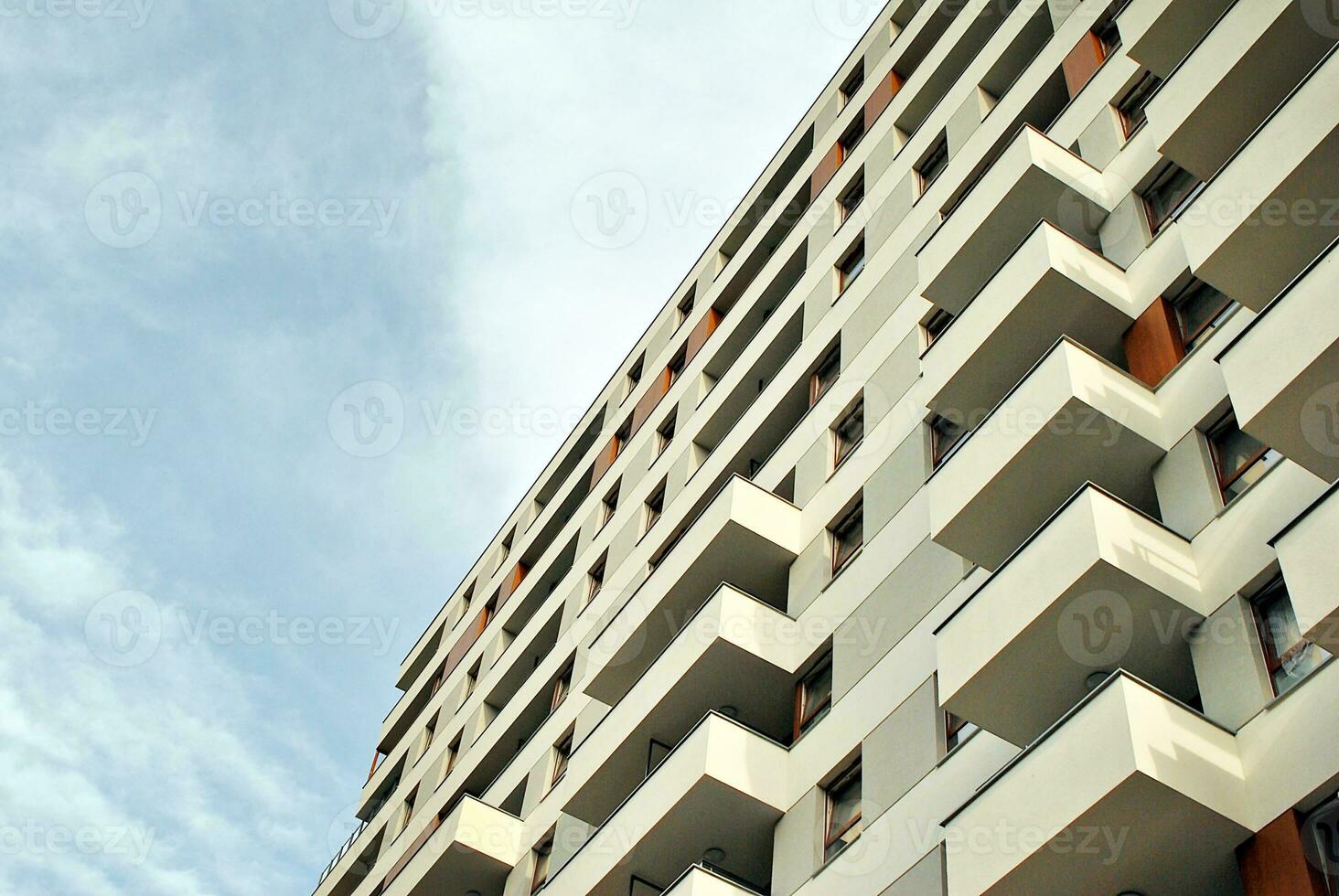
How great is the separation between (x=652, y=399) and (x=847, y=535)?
584 inches

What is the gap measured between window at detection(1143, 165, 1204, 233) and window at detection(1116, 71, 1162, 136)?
2.03 m

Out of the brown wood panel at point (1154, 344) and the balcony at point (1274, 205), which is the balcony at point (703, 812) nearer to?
the brown wood panel at point (1154, 344)

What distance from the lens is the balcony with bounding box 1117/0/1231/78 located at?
19.6 m

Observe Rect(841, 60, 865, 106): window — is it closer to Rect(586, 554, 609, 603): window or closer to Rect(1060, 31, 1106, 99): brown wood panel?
Rect(1060, 31, 1106, 99): brown wood panel

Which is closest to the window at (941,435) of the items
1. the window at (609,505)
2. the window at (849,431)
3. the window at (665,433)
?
the window at (849,431)

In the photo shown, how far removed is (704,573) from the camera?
23078 mm

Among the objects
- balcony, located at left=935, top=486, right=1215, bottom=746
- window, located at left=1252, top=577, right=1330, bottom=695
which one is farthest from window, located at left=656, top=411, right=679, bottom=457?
window, located at left=1252, top=577, right=1330, bottom=695

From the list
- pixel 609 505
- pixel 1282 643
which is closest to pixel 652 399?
pixel 609 505

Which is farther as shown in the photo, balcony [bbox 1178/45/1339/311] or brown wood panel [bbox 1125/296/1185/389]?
brown wood panel [bbox 1125/296/1185/389]

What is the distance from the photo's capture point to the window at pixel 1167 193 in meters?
18.6

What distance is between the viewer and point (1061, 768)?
11930 mm

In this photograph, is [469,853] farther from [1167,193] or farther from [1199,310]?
[1167,193]

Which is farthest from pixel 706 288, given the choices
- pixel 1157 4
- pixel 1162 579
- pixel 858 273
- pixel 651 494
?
pixel 1162 579

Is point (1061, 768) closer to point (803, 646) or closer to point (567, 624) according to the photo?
point (803, 646)
